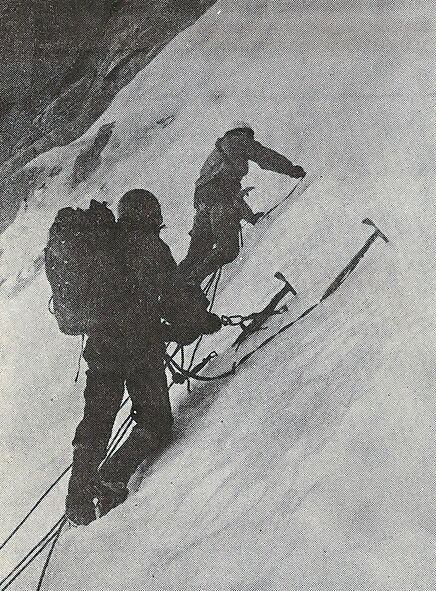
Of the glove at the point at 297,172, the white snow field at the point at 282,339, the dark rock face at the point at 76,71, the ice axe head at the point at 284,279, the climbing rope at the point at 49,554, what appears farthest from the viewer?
the dark rock face at the point at 76,71

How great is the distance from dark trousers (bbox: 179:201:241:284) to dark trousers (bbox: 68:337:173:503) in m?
0.40

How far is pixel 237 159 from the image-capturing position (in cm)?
358

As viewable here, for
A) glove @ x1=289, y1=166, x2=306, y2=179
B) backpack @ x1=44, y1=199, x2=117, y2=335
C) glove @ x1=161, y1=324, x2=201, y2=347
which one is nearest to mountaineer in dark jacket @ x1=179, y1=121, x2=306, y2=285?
glove @ x1=289, y1=166, x2=306, y2=179

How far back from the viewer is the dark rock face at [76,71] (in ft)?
12.2

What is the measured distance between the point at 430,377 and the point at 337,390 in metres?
0.39

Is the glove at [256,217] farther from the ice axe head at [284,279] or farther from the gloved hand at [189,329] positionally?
the gloved hand at [189,329]

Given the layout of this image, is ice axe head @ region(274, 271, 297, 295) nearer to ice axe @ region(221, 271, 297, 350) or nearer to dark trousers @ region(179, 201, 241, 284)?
ice axe @ region(221, 271, 297, 350)

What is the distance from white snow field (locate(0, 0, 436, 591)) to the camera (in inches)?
125

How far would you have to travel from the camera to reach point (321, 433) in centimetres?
326

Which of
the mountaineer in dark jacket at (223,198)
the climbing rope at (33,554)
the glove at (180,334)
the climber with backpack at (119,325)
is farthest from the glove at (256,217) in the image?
the climbing rope at (33,554)

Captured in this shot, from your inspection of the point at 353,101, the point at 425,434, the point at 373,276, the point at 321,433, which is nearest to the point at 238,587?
the point at 321,433

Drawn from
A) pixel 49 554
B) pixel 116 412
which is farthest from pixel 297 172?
pixel 49 554

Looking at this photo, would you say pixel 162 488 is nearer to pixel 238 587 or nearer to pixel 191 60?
pixel 238 587

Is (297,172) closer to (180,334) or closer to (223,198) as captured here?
(223,198)
